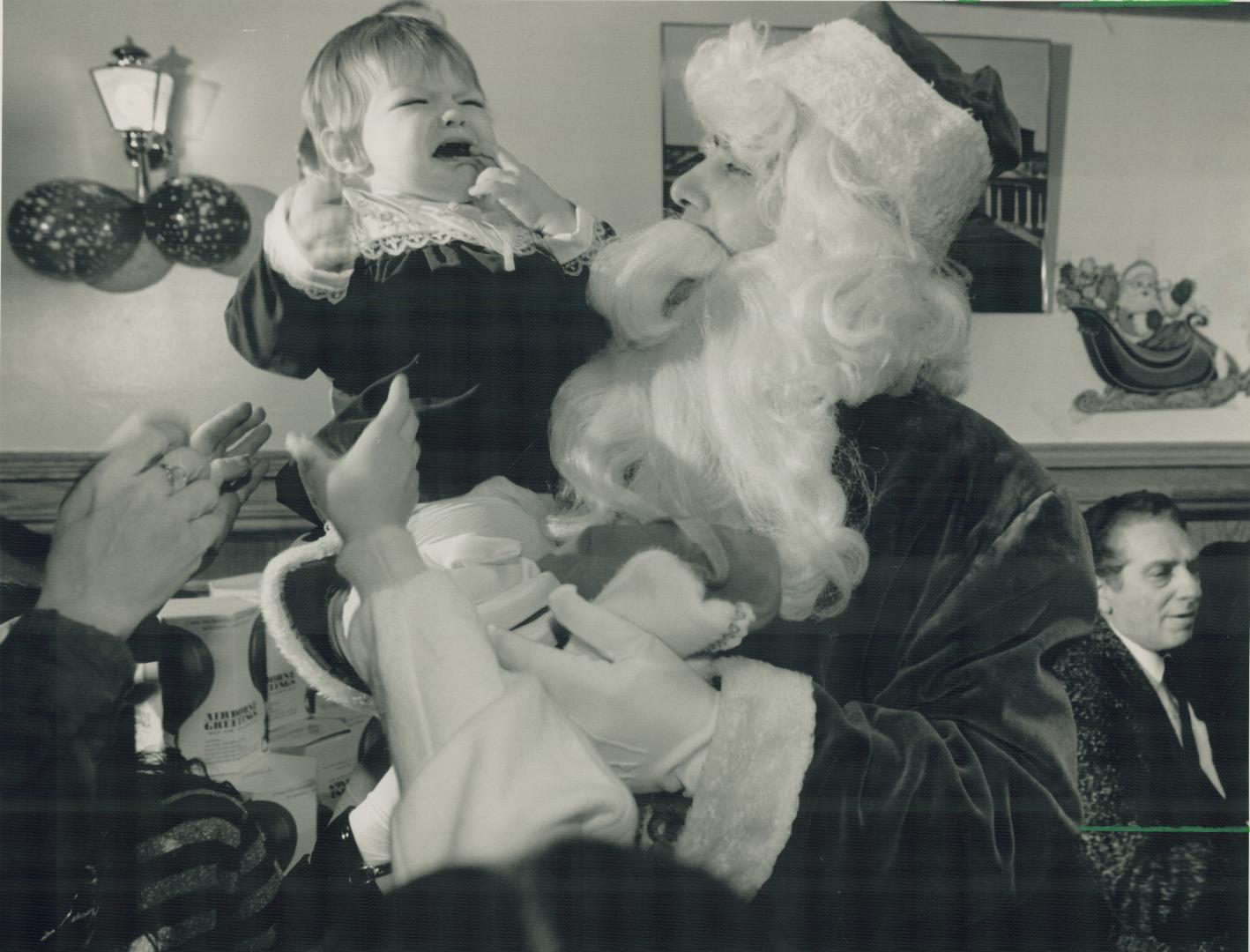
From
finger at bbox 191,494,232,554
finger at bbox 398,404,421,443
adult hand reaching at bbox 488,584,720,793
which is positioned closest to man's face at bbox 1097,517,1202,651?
adult hand reaching at bbox 488,584,720,793

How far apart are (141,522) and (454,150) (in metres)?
0.57

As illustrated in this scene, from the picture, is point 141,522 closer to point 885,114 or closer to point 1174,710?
point 885,114

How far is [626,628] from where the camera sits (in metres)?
1.16

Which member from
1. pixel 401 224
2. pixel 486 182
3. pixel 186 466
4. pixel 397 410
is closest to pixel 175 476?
pixel 186 466

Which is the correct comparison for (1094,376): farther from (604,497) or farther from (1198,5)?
(604,497)

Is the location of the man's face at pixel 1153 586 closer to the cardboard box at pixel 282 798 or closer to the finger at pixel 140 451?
the cardboard box at pixel 282 798

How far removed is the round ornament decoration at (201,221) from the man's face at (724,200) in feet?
1.74

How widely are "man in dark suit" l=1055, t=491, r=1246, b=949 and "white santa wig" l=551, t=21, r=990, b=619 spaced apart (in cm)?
35

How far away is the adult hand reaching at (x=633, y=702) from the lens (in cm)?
114

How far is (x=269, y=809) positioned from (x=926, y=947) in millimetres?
809

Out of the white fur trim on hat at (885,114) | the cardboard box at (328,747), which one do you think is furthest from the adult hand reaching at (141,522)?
the white fur trim on hat at (885,114)

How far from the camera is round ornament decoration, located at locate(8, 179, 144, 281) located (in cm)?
122

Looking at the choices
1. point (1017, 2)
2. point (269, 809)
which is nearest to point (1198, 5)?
point (1017, 2)

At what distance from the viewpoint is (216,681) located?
121 centimetres
